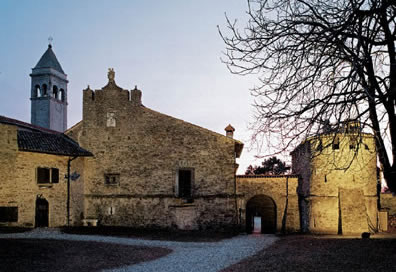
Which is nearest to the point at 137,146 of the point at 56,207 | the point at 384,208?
the point at 56,207

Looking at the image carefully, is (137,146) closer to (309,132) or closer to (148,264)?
(148,264)

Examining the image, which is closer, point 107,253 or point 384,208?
point 107,253

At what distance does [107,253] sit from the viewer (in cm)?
1439

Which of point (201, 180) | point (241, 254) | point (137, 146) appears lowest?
point (241, 254)

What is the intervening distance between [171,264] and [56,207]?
12810 millimetres

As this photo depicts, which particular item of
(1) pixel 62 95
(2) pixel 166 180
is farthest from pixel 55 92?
(2) pixel 166 180

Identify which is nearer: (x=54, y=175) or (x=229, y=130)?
(x=54, y=175)

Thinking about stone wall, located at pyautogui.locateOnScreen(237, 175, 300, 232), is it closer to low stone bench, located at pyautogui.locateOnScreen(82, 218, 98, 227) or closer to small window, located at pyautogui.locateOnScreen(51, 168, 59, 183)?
low stone bench, located at pyautogui.locateOnScreen(82, 218, 98, 227)

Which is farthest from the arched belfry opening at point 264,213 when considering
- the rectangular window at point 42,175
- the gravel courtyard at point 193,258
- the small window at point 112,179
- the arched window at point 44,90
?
the arched window at point 44,90

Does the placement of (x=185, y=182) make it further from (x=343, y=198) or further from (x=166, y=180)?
(x=343, y=198)

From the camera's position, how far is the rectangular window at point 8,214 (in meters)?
20.8

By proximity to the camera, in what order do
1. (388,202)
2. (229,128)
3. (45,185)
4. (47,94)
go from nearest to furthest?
(45,185) < (229,128) < (388,202) < (47,94)

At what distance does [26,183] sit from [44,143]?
2.67 m

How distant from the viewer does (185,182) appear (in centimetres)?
2567
